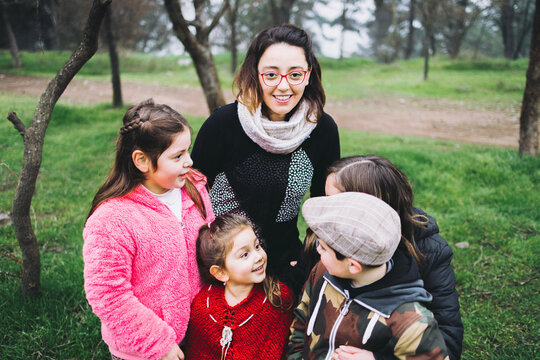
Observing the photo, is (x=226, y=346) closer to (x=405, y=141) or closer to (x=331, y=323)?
(x=331, y=323)

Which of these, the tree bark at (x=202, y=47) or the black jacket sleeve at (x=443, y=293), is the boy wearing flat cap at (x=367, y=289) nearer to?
the black jacket sleeve at (x=443, y=293)

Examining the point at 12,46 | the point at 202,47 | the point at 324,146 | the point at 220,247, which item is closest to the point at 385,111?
the point at 202,47

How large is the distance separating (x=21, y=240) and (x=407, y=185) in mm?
2336

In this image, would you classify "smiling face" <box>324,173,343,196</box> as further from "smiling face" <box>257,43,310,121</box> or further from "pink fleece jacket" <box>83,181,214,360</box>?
"pink fleece jacket" <box>83,181,214,360</box>

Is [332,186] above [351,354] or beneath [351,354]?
above

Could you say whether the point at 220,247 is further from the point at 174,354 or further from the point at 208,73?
the point at 208,73

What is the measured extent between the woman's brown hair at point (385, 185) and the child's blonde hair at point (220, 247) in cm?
58

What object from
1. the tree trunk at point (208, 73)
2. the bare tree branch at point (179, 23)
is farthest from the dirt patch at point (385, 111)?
the bare tree branch at point (179, 23)

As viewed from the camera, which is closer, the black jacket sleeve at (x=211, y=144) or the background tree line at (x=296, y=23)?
the black jacket sleeve at (x=211, y=144)

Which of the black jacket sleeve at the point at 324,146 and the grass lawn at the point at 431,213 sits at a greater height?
the black jacket sleeve at the point at 324,146

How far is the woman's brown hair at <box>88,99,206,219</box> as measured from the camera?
73.3 inches

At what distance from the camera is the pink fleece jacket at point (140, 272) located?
165 centimetres

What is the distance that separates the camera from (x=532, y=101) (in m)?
5.23

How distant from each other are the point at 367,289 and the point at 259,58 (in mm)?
1301
